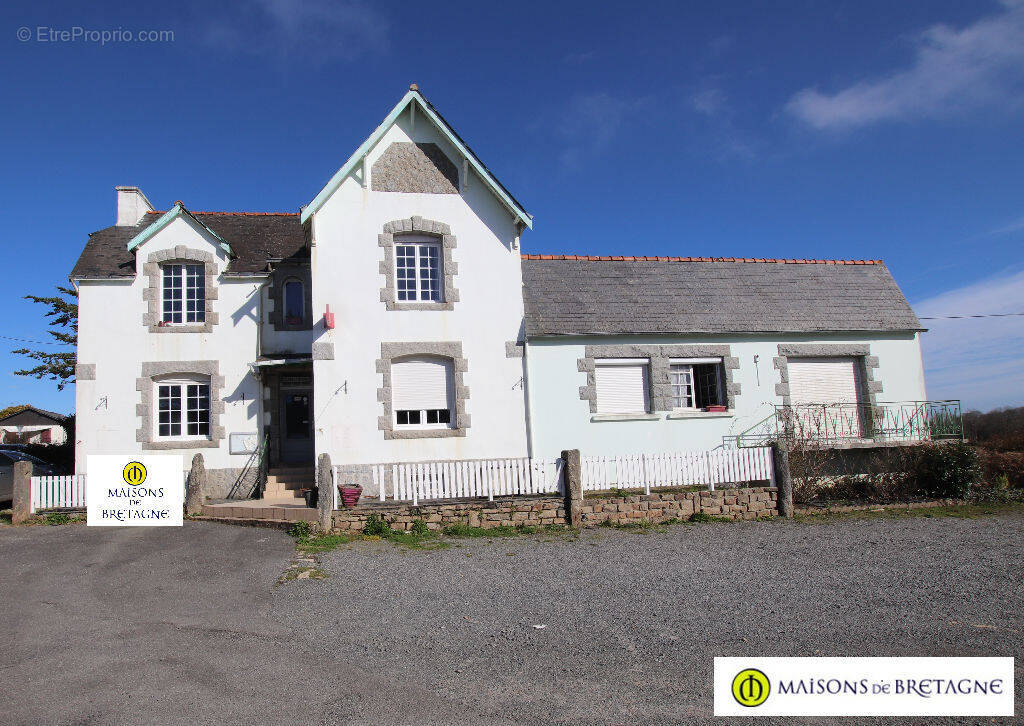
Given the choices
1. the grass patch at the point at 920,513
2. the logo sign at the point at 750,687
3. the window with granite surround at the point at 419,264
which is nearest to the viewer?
the logo sign at the point at 750,687

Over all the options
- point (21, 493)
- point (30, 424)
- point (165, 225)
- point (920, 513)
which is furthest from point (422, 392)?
point (30, 424)

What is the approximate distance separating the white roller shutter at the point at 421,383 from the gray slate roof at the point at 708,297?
7.10 feet

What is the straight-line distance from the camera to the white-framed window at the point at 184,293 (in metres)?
15.0

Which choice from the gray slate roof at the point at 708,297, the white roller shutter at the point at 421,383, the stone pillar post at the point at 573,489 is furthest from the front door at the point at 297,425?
the stone pillar post at the point at 573,489

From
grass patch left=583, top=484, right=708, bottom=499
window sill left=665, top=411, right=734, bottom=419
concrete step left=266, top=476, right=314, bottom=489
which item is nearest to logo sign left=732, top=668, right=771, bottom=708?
grass patch left=583, top=484, right=708, bottom=499

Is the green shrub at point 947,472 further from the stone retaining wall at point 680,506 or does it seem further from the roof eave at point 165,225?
the roof eave at point 165,225

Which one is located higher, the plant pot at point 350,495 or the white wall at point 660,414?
the white wall at point 660,414

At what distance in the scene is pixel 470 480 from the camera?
1166 cm

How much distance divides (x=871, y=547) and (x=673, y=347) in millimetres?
6649

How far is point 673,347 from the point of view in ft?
50.0

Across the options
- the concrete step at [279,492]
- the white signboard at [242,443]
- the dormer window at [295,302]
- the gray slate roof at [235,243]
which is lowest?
the concrete step at [279,492]

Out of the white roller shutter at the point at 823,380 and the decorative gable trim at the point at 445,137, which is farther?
the white roller shutter at the point at 823,380

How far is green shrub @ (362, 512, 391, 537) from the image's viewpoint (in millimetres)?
10945

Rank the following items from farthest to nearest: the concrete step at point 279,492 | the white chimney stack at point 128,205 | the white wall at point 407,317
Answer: the white chimney stack at point 128,205, the concrete step at point 279,492, the white wall at point 407,317
